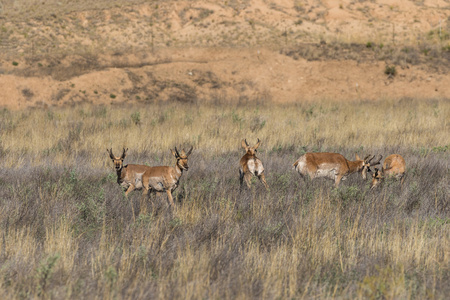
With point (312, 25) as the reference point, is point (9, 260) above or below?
below

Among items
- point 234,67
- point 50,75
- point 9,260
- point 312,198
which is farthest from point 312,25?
point 9,260

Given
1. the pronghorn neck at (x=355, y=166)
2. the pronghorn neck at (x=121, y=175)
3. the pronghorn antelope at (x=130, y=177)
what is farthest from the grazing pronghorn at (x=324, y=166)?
the pronghorn neck at (x=121, y=175)

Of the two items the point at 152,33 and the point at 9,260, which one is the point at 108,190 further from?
the point at 152,33

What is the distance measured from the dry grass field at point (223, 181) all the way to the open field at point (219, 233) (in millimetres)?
30

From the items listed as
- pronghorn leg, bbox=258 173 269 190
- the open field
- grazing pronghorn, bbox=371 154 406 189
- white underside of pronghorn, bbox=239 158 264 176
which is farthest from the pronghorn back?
white underside of pronghorn, bbox=239 158 264 176

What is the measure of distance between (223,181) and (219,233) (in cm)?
325

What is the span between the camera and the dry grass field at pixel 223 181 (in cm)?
490

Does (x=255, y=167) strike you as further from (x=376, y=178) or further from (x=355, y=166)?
(x=376, y=178)

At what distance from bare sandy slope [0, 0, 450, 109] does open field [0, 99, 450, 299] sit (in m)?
17.3

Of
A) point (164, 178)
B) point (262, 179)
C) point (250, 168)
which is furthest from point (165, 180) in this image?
point (262, 179)

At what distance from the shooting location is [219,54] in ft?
121

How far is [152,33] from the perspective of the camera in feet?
152

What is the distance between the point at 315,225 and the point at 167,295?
2.51 m

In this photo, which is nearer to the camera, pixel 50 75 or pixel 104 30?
pixel 50 75
